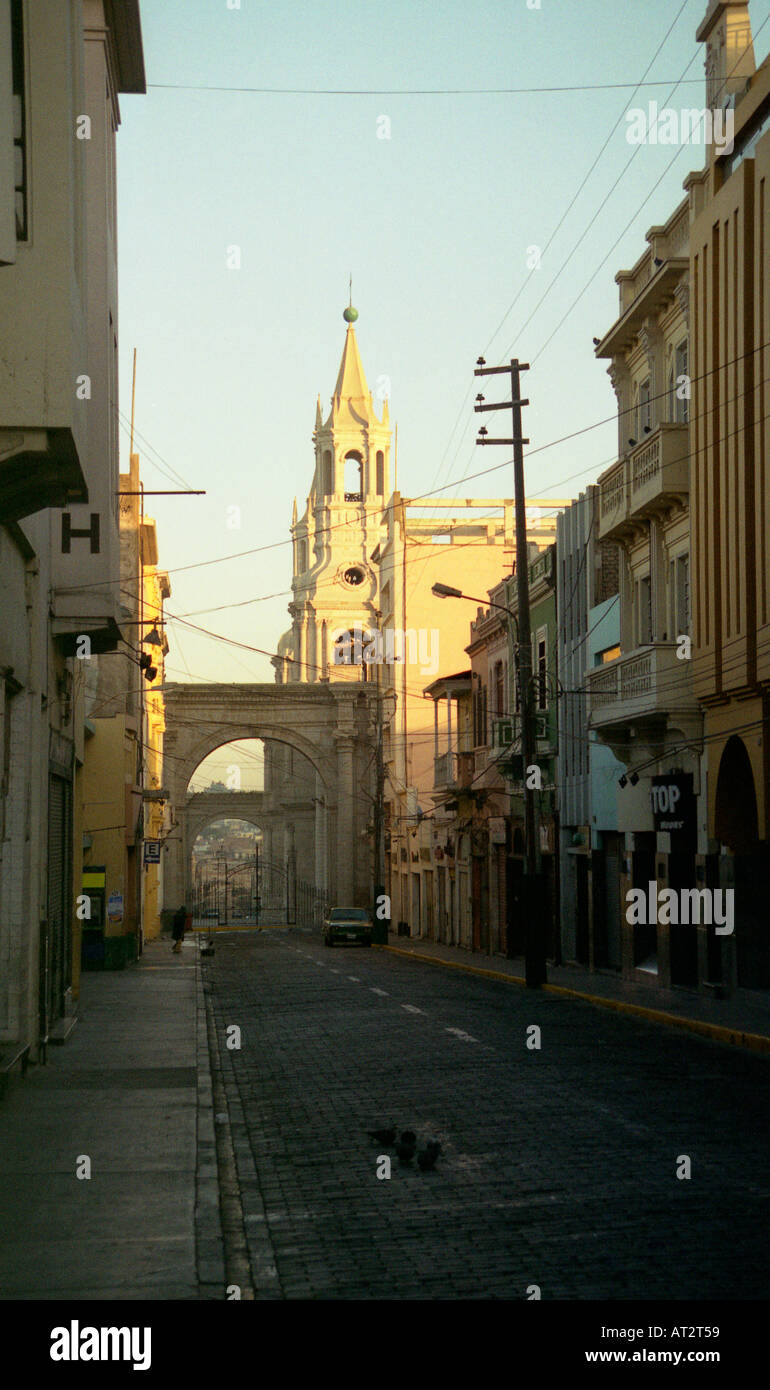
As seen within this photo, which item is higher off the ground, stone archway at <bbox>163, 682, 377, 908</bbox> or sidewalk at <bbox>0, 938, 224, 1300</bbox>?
stone archway at <bbox>163, 682, 377, 908</bbox>

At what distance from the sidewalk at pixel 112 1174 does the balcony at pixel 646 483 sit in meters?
12.4

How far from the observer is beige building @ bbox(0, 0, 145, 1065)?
10.3 metres

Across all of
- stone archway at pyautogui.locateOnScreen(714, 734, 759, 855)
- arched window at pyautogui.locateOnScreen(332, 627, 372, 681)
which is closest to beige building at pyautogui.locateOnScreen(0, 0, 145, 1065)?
stone archway at pyautogui.locateOnScreen(714, 734, 759, 855)

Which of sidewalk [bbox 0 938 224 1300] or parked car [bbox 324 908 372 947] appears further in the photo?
parked car [bbox 324 908 372 947]

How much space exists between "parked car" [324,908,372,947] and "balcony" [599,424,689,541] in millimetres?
25606

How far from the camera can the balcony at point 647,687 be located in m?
26.4

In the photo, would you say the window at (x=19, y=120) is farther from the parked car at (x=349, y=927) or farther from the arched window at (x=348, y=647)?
the arched window at (x=348, y=647)

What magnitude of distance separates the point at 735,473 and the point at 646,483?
13.9ft

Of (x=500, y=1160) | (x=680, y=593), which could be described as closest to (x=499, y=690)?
(x=680, y=593)

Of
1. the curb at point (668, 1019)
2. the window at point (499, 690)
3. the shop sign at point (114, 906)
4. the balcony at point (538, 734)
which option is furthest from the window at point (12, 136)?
the window at point (499, 690)

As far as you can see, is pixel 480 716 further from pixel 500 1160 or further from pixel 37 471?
pixel 37 471

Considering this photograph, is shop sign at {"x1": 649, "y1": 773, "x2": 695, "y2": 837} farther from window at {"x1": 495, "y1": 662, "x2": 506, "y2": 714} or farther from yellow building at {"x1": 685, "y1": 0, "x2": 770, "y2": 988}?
window at {"x1": 495, "y1": 662, "x2": 506, "y2": 714}

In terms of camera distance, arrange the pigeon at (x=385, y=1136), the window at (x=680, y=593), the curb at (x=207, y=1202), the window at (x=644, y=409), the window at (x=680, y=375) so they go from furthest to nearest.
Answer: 1. the window at (x=644, y=409)
2. the window at (x=680, y=593)
3. the window at (x=680, y=375)
4. the pigeon at (x=385, y=1136)
5. the curb at (x=207, y=1202)
